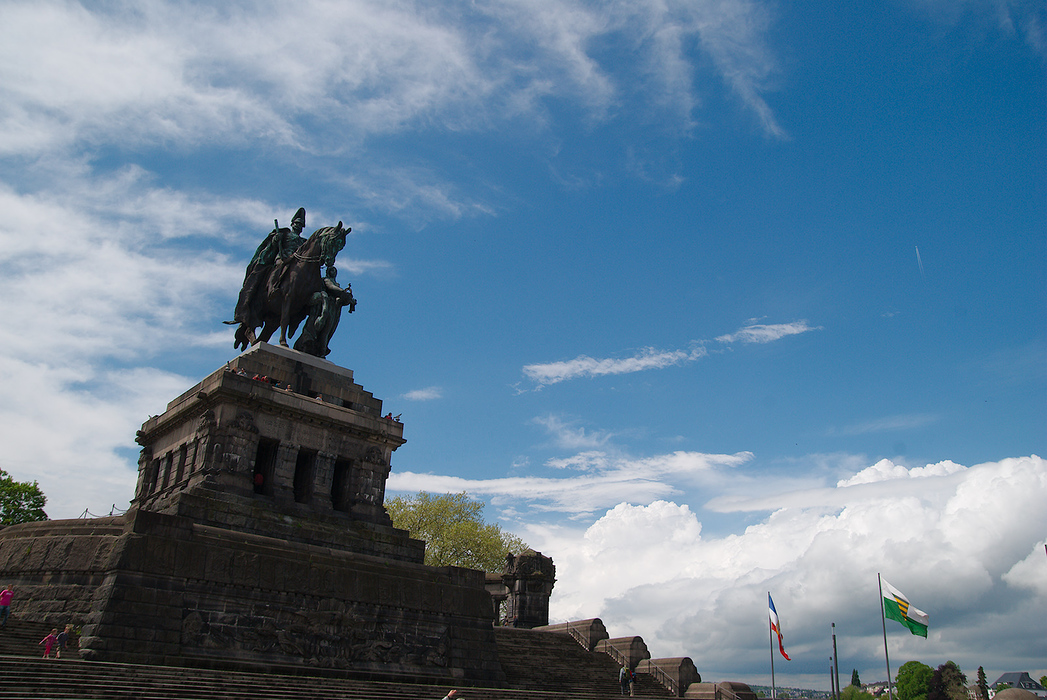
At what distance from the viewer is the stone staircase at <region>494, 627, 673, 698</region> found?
23.6 meters

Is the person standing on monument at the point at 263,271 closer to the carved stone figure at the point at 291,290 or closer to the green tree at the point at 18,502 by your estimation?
the carved stone figure at the point at 291,290

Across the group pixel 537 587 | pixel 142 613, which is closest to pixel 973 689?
pixel 537 587

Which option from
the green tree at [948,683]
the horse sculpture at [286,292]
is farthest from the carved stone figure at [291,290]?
the green tree at [948,683]

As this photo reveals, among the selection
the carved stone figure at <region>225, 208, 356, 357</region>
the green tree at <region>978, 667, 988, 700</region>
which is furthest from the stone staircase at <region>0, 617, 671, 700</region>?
the green tree at <region>978, 667, 988, 700</region>

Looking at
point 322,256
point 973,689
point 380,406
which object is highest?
point 322,256

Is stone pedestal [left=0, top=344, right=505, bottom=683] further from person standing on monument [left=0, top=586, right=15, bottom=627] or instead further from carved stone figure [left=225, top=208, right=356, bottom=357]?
carved stone figure [left=225, top=208, right=356, bottom=357]

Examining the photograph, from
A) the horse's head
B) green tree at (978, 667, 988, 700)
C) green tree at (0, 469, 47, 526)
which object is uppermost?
the horse's head

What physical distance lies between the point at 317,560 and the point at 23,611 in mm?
6537

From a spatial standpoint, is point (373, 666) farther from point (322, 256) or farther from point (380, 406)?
point (322, 256)

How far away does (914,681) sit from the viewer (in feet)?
326

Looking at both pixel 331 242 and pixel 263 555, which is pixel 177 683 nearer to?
pixel 263 555

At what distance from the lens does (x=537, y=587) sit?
109 ft

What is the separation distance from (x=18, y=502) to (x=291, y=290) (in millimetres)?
22224

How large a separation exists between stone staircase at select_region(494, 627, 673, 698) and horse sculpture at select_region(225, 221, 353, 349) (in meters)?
13.7
